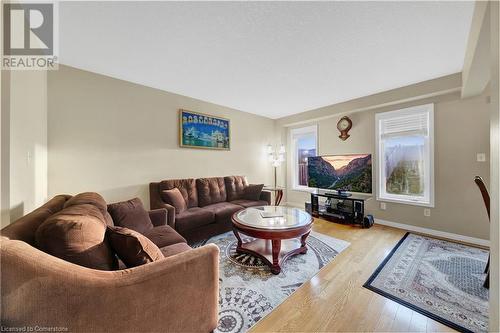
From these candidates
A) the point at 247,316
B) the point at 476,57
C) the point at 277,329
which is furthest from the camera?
the point at 476,57

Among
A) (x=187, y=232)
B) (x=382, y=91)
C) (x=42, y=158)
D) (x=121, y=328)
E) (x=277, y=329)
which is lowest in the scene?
(x=277, y=329)

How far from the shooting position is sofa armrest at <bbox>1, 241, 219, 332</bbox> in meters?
0.73

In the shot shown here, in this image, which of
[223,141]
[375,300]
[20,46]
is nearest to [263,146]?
[223,141]

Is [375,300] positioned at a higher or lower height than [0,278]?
lower

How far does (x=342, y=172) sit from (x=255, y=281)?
9.00 feet

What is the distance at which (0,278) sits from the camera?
70 centimetres

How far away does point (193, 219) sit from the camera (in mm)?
2643

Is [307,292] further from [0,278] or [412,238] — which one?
[412,238]

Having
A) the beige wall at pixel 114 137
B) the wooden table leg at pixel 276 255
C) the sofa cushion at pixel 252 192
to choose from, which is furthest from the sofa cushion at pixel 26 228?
the sofa cushion at pixel 252 192

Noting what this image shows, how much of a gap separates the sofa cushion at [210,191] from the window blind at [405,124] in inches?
125

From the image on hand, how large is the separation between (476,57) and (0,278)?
3.69m

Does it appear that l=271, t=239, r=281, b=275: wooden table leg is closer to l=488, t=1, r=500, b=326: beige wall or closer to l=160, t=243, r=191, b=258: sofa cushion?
l=160, t=243, r=191, b=258: sofa cushion

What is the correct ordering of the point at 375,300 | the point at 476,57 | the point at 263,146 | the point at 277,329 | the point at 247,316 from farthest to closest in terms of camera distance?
the point at 263,146, the point at 476,57, the point at 375,300, the point at 247,316, the point at 277,329

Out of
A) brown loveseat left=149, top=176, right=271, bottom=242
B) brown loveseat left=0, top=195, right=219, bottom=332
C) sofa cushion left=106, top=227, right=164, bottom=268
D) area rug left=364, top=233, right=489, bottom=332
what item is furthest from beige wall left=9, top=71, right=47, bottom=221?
area rug left=364, top=233, right=489, bottom=332
